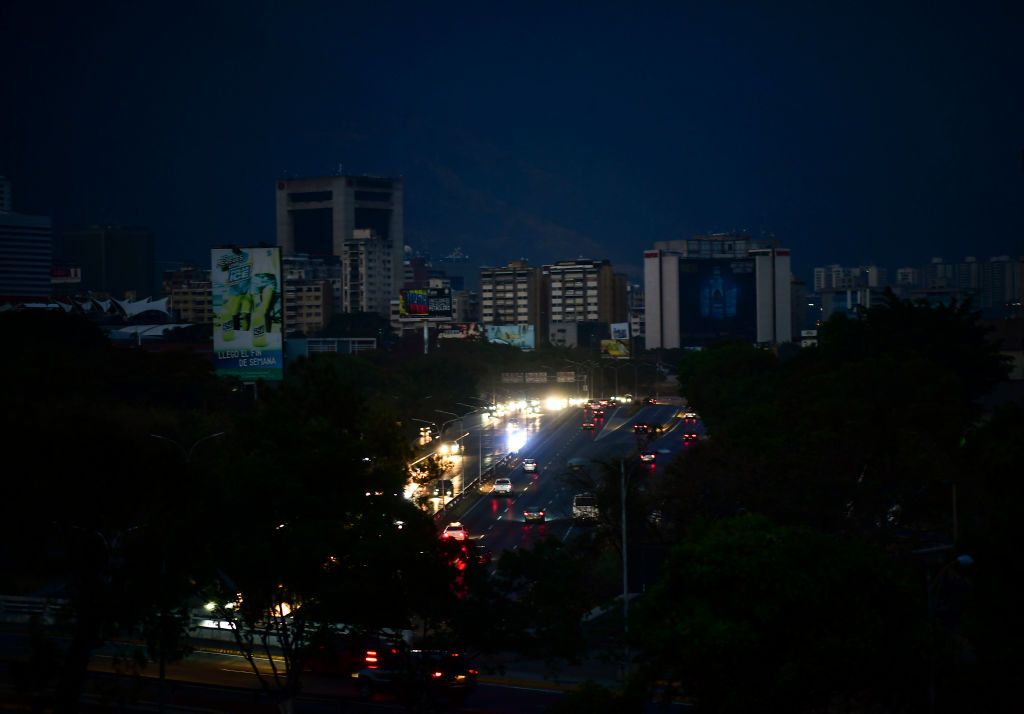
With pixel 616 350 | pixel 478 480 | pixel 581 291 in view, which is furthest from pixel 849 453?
pixel 581 291

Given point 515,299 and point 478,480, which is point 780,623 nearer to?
point 478,480

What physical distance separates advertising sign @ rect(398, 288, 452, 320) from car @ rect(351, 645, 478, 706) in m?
101

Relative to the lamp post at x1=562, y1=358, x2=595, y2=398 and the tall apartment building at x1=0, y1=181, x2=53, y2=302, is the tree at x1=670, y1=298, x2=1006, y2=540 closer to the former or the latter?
the lamp post at x1=562, y1=358, x2=595, y2=398

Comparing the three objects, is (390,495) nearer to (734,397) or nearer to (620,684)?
(620,684)

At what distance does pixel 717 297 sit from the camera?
160875 millimetres

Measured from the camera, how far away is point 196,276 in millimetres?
174500

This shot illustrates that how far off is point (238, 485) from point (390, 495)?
2.56 metres

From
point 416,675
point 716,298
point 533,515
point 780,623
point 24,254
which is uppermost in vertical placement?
point 24,254

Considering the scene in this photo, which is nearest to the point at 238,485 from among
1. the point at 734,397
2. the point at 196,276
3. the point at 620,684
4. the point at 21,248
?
the point at 620,684

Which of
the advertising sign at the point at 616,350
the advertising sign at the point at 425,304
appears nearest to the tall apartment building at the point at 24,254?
the advertising sign at the point at 425,304

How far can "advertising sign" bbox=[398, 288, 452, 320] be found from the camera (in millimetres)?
123025

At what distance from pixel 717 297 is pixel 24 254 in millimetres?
104329

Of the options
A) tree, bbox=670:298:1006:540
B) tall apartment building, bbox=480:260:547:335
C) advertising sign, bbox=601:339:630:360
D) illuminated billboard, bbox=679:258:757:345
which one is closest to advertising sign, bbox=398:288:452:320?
advertising sign, bbox=601:339:630:360

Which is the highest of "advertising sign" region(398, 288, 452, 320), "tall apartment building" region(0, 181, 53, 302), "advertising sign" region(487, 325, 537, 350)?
"tall apartment building" region(0, 181, 53, 302)
